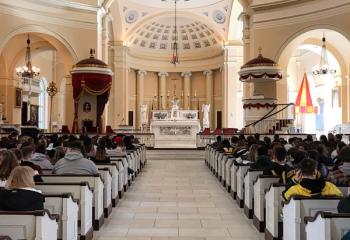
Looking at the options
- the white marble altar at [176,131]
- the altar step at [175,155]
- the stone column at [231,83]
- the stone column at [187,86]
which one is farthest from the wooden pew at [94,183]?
the stone column at [187,86]

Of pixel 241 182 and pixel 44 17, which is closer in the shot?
pixel 241 182

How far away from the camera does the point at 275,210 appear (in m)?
5.12

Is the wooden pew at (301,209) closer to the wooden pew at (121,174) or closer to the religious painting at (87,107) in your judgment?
the wooden pew at (121,174)

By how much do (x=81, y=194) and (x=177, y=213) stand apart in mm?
2281

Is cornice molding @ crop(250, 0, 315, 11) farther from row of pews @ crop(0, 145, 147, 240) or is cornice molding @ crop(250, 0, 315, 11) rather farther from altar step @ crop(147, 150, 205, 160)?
row of pews @ crop(0, 145, 147, 240)

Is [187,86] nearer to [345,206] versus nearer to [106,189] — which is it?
[106,189]

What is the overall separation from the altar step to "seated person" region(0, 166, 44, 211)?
1273 centimetres

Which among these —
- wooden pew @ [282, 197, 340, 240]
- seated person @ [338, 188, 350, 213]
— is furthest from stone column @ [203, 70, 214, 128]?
seated person @ [338, 188, 350, 213]

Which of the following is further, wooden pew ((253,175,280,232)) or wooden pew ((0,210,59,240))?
wooden pew ((253,175,280,232))

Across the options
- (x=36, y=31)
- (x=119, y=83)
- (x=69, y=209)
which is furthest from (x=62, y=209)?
(x=119, y=83)

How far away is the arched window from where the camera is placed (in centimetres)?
2640

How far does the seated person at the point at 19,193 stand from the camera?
3.69m

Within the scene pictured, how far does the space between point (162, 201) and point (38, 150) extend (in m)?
2.44

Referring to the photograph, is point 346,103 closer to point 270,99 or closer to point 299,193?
point 270,99
